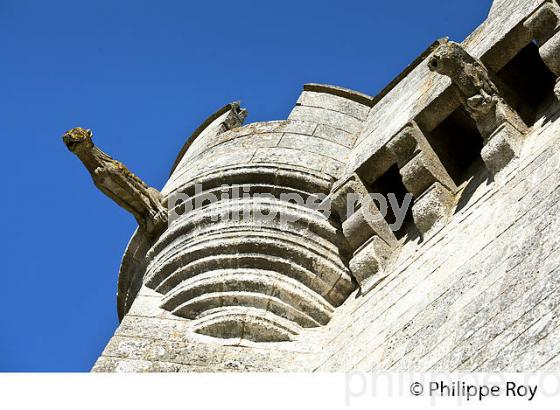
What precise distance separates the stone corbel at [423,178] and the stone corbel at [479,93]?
1.30ft

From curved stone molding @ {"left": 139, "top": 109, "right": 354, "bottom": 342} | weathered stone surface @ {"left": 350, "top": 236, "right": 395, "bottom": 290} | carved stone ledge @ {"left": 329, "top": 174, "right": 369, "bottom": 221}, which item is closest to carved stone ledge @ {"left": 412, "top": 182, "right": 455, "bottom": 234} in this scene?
weathered stone surface @ {"left": 350, "top": 236, "right": 395, "bottom": 290}

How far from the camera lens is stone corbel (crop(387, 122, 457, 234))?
671 cm

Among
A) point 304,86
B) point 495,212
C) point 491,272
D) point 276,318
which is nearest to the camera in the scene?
point 491,272

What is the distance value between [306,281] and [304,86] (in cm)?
227

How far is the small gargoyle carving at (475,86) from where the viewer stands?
6.67 metres

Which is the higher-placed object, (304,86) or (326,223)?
(304,86)

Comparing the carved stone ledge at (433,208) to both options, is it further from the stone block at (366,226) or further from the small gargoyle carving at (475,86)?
the small gargoyle carving at (475,86)

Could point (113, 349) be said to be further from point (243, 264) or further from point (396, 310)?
point (396, 310)

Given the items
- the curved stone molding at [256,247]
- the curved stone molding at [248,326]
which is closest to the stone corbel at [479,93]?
the curved stone molding at [256,247]

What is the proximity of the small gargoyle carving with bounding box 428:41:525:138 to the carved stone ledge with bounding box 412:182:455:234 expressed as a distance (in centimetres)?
44

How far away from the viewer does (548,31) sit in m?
6.60

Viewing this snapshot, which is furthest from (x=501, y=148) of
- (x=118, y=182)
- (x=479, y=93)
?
(x=118, y=182)

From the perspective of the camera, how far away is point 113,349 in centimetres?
710

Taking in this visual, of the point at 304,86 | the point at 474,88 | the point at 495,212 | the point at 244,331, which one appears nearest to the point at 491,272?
the point at 495,212
